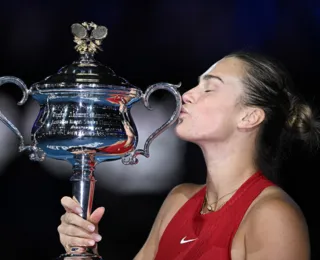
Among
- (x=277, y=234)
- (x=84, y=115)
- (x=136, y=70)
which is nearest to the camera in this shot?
(x=277, y=234)

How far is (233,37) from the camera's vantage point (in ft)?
8.19

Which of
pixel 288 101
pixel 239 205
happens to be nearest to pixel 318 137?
pixel 288 101

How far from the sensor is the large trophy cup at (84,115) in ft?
6.04

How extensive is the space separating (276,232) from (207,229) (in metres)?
0.21

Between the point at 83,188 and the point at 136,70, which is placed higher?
the point at 136,70

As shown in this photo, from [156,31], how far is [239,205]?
819 mm

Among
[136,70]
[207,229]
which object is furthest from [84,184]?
[136,70]

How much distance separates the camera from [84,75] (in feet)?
6.08

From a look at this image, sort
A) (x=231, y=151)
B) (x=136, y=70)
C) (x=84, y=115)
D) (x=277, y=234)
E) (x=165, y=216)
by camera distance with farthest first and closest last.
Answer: (x=136, y=70) < (x=165, y=216) < (x=231, y=151) < (x=84, y=115) < (x=277, y=234)

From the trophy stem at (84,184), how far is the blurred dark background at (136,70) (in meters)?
0.69

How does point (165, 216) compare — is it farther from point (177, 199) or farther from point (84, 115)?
point (84, 115)

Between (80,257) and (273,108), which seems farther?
(273,108)

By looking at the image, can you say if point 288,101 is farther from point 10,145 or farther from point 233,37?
point 10,145

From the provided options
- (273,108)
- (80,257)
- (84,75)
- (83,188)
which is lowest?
(80,257)
